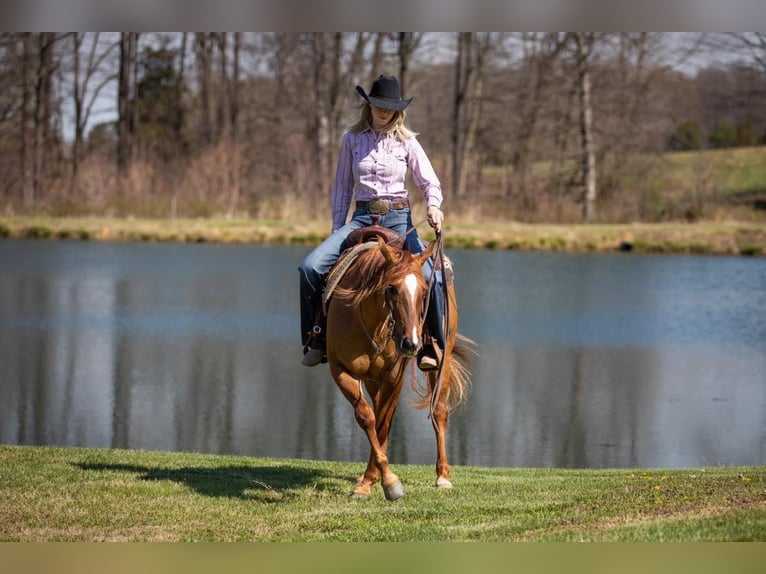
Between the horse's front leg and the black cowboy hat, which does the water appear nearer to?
the horse's front leg

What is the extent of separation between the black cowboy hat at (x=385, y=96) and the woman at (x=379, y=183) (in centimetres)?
1

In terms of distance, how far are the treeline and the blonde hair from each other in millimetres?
25347

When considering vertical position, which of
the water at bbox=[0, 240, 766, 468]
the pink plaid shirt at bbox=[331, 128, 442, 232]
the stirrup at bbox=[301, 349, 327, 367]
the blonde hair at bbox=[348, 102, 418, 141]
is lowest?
the water at bbox=[0, 240, 766, 468]

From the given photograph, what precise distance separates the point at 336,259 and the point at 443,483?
174 cm

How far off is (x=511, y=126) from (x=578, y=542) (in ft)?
125

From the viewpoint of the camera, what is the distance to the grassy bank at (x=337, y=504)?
6.68 m

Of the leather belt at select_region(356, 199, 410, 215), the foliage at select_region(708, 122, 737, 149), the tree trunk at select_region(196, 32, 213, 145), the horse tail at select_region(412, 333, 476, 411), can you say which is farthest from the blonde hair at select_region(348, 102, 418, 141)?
the tree trunk at select_region(196, 32, 213, 145)

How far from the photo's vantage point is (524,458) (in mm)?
12250

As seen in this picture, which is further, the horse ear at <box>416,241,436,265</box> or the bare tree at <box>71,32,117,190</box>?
the bare tree at <box>71,32,117,190</box>

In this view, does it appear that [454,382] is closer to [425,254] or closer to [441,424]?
[441,424]

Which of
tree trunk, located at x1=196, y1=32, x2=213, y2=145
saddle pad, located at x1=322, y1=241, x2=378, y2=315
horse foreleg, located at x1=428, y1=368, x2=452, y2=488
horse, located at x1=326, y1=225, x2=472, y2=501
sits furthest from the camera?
tree trunk, located at x1=196, y1=32, x2=213, y2=145

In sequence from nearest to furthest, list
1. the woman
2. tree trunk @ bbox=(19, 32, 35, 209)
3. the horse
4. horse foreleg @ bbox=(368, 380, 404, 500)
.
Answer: the horse
horse foreleg @ bbox=(368, 380, 404, 500)
the woman
tree trunk @ bbox=(19, 32, 35, 209)

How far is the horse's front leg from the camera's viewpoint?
766 cm

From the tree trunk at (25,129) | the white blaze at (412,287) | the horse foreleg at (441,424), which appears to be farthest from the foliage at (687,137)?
the white blaze at (412,287)
